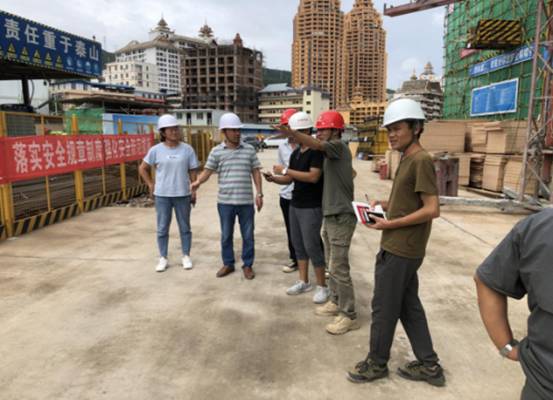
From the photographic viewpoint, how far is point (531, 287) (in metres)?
1.16

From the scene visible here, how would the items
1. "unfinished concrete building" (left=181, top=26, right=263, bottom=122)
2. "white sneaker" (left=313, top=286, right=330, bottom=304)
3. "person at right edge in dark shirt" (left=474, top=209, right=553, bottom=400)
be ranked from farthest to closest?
"unfinished concrete building" (left=181, top=26, right=263, bottom=122) → "white sneaker" (left=313, top=286, right=330, bottom=304) → "person at right edge in dark shirt" (left=474, top=209, right=553, bottom=400)

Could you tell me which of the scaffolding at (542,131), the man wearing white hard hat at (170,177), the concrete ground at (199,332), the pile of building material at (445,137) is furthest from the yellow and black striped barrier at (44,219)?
the pile of building material at (445,137)

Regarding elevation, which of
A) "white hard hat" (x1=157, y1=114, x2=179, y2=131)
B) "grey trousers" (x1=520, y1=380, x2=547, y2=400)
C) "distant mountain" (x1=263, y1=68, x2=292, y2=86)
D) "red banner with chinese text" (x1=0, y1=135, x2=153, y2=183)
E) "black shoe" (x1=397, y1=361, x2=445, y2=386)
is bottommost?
"black shoe" (x1=397, y1=361, x2=445, y2=386)

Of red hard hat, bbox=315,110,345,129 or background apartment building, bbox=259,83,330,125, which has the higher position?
background apartment building, bbox=259,83,330,125

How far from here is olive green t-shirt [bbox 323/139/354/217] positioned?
10.7 ft

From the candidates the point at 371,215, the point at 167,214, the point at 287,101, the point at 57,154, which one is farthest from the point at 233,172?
the point at 287,101

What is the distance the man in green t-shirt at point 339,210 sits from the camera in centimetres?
327

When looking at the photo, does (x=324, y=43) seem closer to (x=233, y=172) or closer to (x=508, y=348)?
(x=233, y=172)

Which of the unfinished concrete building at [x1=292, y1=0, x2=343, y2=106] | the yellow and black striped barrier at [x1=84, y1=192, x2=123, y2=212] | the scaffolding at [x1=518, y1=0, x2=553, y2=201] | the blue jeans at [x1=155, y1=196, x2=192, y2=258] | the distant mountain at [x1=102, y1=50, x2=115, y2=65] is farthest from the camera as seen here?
the distant mountain at [x1=102, y1=50, x2=115, y2=65]

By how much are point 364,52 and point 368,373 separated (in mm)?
120577

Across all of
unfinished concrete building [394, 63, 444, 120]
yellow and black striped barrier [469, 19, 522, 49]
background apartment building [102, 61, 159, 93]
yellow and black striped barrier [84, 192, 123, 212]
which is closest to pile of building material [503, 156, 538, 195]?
yellow and black striped barrier [469, 19, 522, 49]

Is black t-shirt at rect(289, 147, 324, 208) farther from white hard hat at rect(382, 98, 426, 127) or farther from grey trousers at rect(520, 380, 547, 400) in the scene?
grey trousers at rect(520, 380, 547, 400)

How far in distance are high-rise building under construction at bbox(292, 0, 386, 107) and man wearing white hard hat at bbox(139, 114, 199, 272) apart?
4298 inches

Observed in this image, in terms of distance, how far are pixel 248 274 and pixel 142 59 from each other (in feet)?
495
